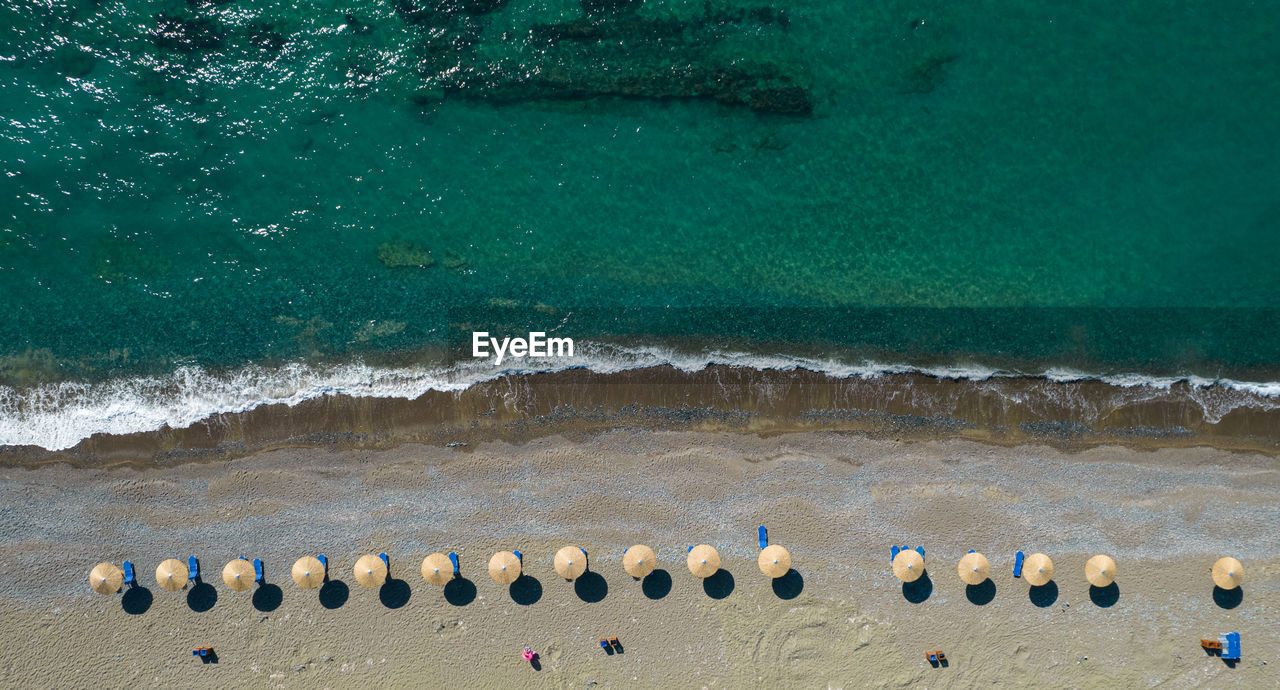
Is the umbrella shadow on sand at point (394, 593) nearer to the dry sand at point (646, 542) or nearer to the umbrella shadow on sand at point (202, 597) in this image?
the dry sand at point (646, 542)

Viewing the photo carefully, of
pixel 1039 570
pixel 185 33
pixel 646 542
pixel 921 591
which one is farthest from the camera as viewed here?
pixel 185 33

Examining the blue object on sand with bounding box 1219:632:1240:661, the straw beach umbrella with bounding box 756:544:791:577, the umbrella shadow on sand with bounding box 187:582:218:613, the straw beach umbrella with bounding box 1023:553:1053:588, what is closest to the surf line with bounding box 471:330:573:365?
the straw beach umbrella with bounding box 756:544:791:577

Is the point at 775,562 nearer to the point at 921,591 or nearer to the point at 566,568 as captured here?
the point at 921,591

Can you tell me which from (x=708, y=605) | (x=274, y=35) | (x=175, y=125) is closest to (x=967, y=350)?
(x=708, y=605)

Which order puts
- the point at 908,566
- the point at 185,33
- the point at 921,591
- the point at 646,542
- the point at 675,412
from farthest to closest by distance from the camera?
the point at 185,33
the point at 675,412
the point at 646,542
the point at 921,591
the point at 908,566

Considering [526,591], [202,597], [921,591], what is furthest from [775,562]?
[202,597]
